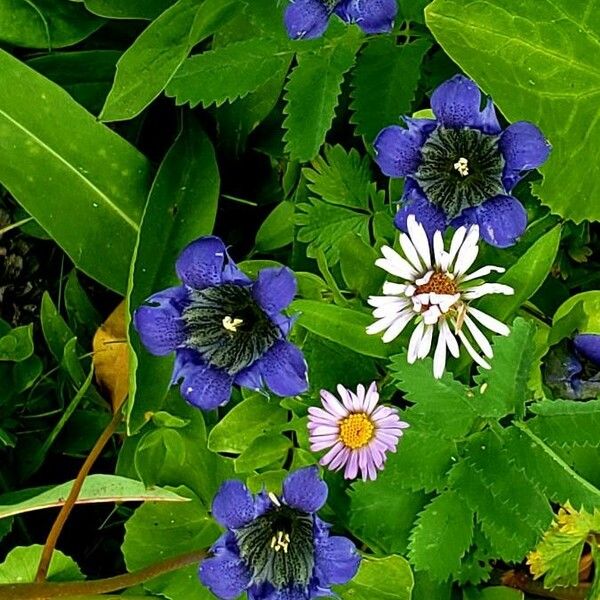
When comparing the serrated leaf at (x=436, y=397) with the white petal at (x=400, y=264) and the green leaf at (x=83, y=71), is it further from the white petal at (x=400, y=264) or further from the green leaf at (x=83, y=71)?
the green leaf at (x=83, y=71)

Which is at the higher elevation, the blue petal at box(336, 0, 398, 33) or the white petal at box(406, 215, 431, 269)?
the blue petal at box(336, 0, 398, 33)

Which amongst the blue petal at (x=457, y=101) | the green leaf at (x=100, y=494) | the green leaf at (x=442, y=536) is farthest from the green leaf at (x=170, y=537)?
the blue petal at (x=457, y=101)

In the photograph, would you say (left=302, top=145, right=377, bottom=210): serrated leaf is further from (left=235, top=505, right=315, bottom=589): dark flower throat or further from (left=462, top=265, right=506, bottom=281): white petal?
(left=235, top=505, right=315, bottom=589): dark flower throat

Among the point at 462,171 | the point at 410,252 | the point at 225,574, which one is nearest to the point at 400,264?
the point at 410,252

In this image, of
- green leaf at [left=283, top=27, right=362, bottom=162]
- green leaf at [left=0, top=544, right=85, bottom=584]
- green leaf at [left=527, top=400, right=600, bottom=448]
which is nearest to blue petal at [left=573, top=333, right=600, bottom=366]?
green leaf at [left=527, top=400, right=600, bottom=448]

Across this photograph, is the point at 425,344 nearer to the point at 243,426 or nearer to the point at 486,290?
the point at 486,290

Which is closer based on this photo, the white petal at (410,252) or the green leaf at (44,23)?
Answer: the white petal at (410,252)
